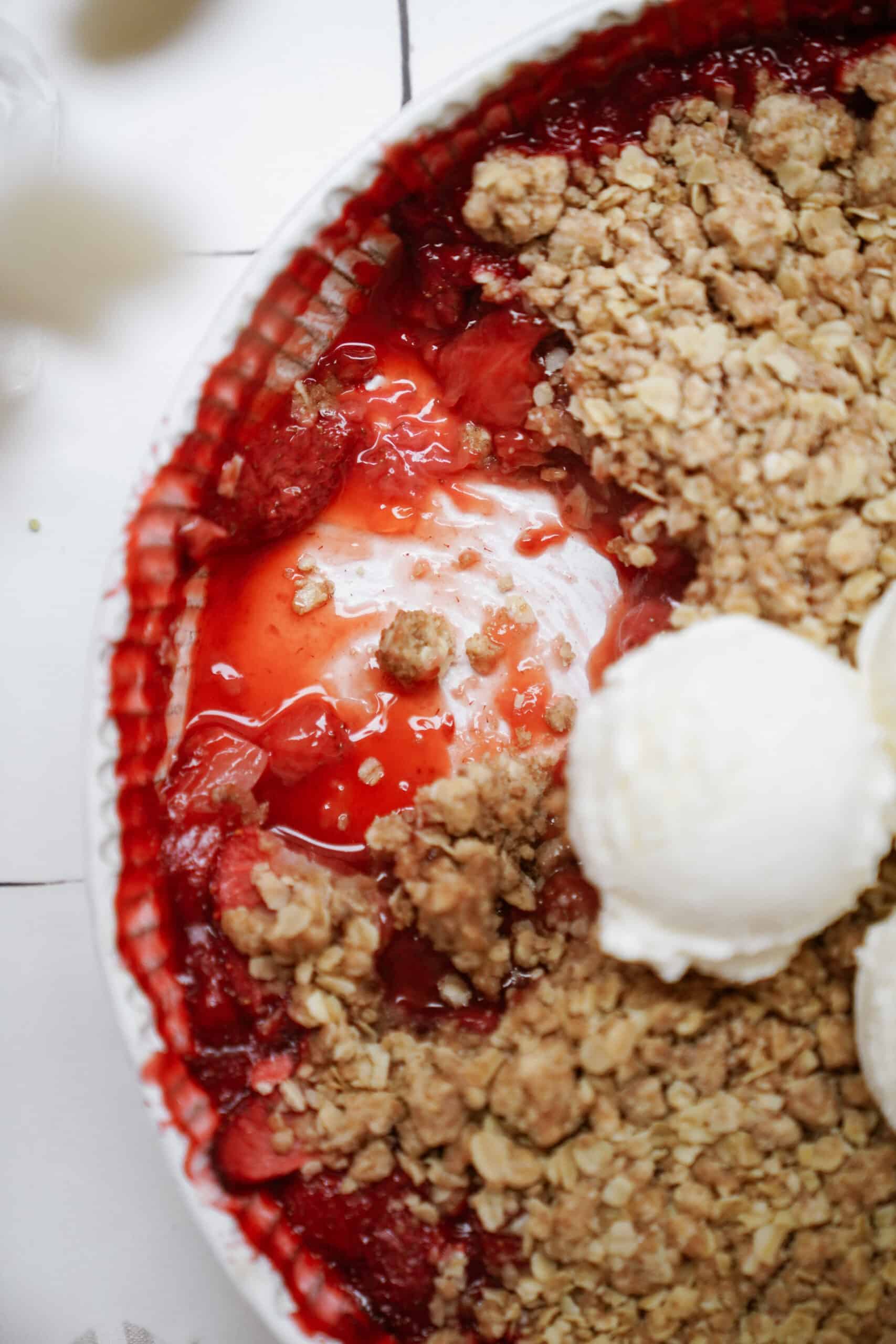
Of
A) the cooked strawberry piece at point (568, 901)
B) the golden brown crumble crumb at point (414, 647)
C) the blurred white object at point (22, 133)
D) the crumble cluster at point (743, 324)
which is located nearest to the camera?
the crumble cluster at point (743, 324)

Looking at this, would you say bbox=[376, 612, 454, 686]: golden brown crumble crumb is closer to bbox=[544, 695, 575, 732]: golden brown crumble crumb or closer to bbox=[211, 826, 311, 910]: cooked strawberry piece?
bbox=[544, 695, 575, 732]: golden brown crumble crumb

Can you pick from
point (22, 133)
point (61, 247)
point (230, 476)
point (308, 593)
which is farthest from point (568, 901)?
point (22, 133)

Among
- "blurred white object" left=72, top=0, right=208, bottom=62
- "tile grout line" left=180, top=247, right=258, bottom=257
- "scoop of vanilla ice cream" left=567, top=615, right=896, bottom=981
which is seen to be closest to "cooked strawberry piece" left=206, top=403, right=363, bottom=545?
"tile grout line" left=180, top=247, right=258, bottom=257

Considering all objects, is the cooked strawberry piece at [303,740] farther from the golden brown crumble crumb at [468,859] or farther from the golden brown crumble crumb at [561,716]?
the golden brown crumble crumb at [561,716]

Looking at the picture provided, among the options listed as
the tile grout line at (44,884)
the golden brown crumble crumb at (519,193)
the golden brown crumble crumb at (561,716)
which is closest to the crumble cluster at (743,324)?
the golden brown crumble crumb at (519,193)

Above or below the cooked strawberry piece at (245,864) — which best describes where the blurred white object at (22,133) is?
above

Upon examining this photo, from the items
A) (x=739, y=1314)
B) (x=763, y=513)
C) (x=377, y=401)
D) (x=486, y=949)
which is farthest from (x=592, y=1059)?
(x=377, y=401)

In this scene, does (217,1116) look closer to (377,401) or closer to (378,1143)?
(378,1143)
